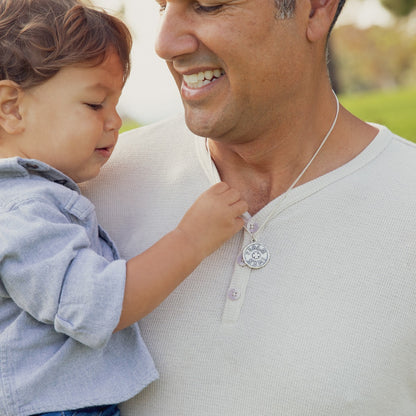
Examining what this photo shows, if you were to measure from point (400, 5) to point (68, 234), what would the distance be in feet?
58.2

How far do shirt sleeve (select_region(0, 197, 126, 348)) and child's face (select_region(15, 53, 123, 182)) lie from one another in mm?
360

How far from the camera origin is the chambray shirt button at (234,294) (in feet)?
6.92

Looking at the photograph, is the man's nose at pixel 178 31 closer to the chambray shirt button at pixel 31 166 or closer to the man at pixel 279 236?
the man at pixel 279 236

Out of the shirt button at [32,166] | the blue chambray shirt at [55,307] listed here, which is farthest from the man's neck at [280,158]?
the shirt button at [32,166]

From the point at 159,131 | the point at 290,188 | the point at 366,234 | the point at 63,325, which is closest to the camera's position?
the point at 63,325

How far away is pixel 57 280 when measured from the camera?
6.03ft

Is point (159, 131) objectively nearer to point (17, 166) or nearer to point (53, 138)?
point (53, 138)

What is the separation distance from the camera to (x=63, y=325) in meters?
1.84

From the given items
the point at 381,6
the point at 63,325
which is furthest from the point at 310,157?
the point at 381,6

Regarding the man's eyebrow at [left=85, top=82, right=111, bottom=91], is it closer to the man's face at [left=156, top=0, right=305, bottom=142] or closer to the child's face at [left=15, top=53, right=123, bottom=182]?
the child's face at [left=15, top=53, right=123, bottom=182]

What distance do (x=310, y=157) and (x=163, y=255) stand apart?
0.68 metres

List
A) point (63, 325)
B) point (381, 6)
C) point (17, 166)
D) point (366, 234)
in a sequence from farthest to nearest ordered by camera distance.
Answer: point (381, 6) → point (366, 234) → point (17, 166) → point (63, 325)

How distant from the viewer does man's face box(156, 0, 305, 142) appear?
2145mm

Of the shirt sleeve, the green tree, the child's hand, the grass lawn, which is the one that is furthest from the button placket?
the green tree
